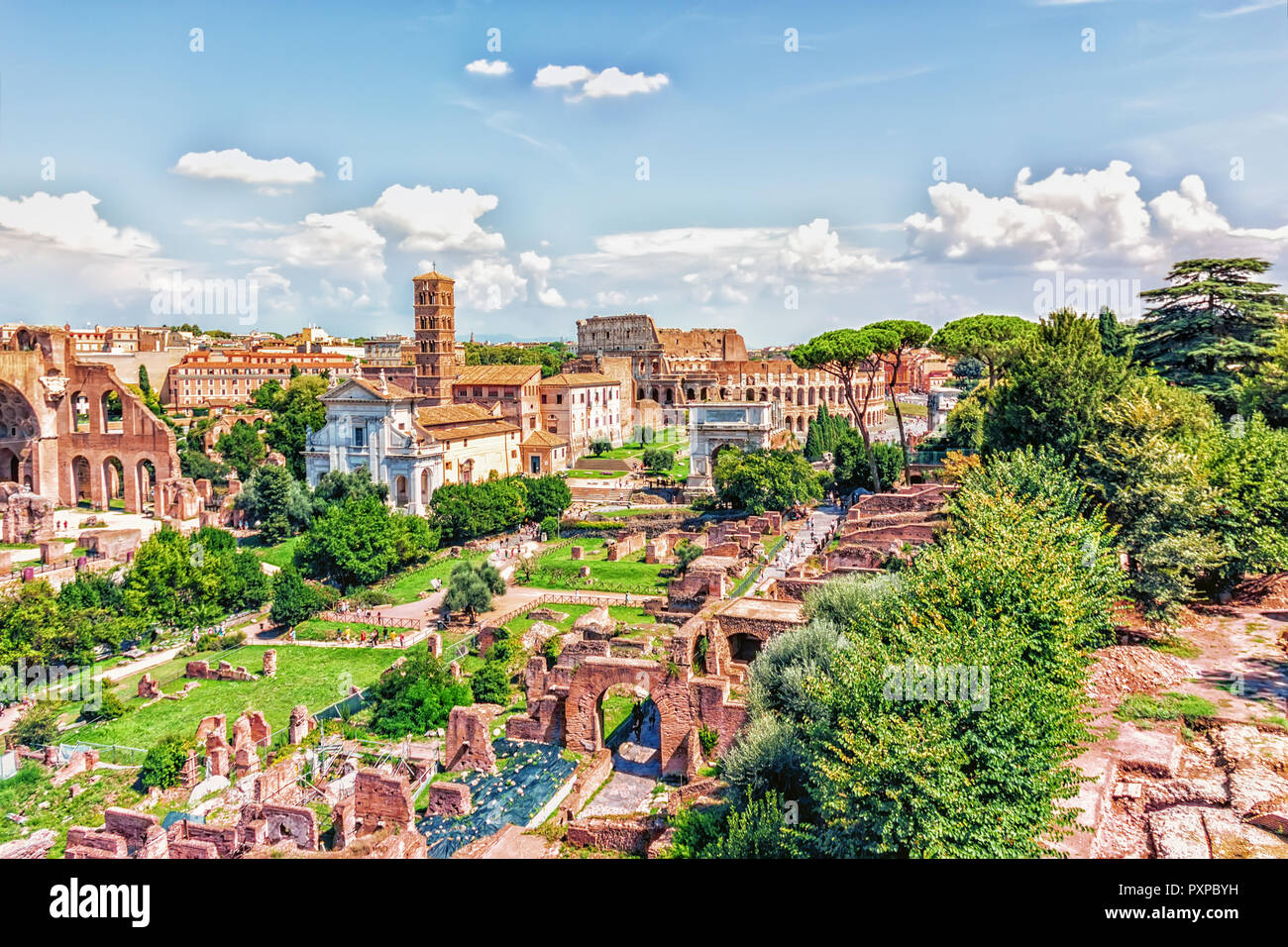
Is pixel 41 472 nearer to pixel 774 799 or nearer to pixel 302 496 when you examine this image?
pixel 302 496

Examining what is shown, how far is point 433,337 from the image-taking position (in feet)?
195

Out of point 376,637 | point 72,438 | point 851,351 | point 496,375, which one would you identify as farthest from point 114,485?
point 851,351

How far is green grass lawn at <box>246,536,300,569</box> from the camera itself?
4084 cm

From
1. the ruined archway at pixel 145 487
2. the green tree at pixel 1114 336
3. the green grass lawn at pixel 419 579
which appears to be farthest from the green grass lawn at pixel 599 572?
the ruined archway at pixel 145 487

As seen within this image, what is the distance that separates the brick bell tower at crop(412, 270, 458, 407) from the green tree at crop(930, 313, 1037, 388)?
31.8m

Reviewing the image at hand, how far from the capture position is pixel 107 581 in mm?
29609

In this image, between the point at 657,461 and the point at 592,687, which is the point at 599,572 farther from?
the point at 657,461

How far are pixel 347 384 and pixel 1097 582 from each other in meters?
42.6

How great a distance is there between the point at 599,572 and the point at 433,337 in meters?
29.3

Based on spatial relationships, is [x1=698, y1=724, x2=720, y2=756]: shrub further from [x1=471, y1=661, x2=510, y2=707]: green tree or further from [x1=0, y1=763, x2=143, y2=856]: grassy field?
[x1=0, y1=763, x2=143, y2=856]: grassy field

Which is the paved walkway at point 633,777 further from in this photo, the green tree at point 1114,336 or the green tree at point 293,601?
the green tree at point 1114,336

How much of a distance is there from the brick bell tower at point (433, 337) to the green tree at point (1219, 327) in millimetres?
41823

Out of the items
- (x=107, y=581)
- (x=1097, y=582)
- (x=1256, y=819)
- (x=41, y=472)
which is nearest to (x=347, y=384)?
(x=41, y=472)

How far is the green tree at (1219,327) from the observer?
33500mm
